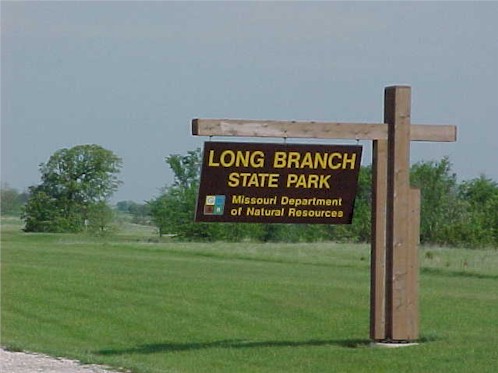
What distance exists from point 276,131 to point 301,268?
20.1m

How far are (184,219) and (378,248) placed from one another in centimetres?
3882

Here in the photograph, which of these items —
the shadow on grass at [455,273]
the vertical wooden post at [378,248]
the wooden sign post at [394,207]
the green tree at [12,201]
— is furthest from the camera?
the green tree at [12,201]

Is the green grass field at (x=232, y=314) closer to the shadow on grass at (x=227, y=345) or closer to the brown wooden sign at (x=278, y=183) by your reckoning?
the shadow on grass at (x=227, y=345)

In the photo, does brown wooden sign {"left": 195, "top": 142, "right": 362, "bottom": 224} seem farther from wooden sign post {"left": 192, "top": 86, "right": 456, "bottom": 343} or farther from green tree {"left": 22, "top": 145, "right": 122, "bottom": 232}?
green tree {"left": 22, "top": 145, "right": 122, "bottom": 232}

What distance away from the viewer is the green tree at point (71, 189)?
68250 millimetres

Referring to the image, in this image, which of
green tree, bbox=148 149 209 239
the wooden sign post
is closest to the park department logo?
the wooden sign post

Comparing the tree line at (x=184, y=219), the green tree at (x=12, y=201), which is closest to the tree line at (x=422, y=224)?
the tree line at (x=184, y=219)

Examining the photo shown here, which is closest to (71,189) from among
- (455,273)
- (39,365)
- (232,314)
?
(455,273)

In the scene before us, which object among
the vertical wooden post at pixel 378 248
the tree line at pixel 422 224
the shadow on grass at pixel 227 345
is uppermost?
the tree line at pixel 422 224

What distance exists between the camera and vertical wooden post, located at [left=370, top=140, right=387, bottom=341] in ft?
56.1

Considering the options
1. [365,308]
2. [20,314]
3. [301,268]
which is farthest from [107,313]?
[301,268]

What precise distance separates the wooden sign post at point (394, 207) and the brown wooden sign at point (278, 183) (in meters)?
Result: 0.32

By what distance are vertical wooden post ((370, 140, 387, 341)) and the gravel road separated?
4289 mm

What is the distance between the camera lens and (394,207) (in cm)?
1686
